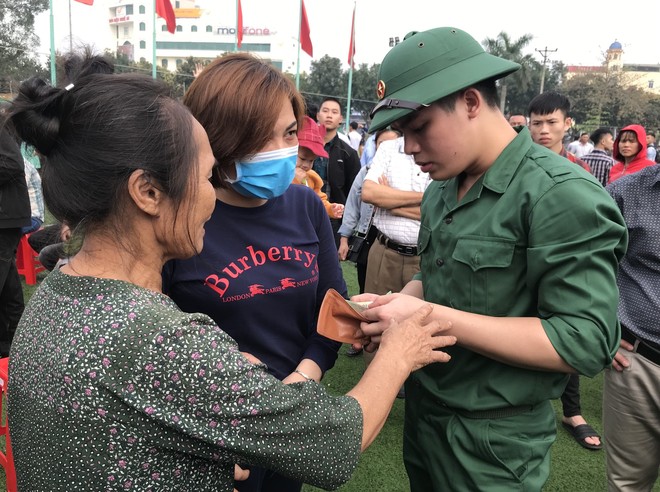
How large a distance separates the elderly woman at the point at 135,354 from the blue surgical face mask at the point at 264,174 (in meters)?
0.45

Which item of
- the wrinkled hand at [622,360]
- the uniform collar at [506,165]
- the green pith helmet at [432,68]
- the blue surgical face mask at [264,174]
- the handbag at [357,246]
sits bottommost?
the handbag at [357,246]

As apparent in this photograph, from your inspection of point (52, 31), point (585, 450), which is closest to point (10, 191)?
point (585, 450)

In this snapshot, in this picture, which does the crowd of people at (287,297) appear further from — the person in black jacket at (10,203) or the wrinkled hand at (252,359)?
the person in black jacket at (10,203)

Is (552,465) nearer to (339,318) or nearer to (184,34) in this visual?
(339,318)

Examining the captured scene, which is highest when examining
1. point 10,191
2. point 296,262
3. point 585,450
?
point 296,262

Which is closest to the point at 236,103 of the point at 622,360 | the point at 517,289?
the point at 517,289

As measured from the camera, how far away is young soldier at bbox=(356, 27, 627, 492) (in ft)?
4.31

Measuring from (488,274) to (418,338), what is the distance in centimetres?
29

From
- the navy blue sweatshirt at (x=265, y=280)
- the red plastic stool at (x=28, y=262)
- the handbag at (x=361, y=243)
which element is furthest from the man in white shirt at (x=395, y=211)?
the red plastic stool at (x=28, y=262)

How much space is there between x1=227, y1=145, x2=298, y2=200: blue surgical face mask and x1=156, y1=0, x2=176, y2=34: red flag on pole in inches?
612

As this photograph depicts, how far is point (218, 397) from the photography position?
0.97 metres

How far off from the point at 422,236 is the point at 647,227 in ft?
3.53

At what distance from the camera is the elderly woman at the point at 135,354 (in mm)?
969

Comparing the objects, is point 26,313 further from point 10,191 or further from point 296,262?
point 10,191
